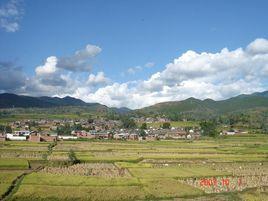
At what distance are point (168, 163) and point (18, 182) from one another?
33.8 m

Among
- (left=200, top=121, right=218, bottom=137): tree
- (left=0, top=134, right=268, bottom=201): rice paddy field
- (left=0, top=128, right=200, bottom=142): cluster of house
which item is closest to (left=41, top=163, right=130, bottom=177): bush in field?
(left=0, top=134, right=268, bottom=201): rice paddy field

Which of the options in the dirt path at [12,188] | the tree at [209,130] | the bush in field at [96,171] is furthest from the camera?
the tree at [209,130]

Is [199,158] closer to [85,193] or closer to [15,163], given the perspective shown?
[15,163]

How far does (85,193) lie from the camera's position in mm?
39500

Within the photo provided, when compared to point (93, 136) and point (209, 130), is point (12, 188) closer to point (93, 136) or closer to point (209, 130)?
point (93, 136)

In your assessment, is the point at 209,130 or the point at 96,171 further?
the point at 209,130

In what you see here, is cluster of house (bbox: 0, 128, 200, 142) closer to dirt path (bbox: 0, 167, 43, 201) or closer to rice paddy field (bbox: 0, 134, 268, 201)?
rice paddy field (bbox: 0, 134, 268, 201)

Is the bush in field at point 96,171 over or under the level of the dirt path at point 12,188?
under

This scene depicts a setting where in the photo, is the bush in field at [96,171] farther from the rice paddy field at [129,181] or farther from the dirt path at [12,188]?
the dirt path at [12,188]

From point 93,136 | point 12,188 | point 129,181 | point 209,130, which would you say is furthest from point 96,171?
point 209,130

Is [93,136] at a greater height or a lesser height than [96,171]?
greater

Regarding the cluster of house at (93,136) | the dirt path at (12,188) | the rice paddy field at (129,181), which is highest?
the cluster of house at (93,136)

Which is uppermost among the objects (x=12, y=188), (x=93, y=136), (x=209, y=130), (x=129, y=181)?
(x=209, y=130)

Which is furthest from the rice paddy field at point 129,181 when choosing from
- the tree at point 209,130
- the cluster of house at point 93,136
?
the tree at point 209,130
